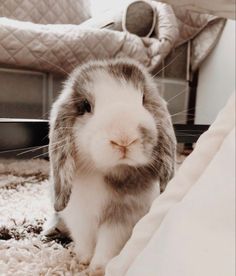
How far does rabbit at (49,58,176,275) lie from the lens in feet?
2.59

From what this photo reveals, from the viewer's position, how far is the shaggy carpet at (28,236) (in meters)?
0.83

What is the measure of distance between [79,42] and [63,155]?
127 cm

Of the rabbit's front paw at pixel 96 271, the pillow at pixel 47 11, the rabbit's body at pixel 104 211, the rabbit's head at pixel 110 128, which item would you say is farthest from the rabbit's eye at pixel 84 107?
the pillow at pixel 47 11

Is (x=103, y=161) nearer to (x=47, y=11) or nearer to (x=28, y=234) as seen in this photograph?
(x=28, y=234)

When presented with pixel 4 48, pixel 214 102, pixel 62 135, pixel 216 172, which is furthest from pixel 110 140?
pixel 214 102

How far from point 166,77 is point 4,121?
121 centimetres

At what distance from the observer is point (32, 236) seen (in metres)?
1.03

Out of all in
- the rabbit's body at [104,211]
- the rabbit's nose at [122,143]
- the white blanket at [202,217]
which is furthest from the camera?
the rabbit's body at [104,211]

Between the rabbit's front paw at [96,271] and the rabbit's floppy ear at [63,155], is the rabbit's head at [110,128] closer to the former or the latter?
the rabbit's floppy ear at [63,155]

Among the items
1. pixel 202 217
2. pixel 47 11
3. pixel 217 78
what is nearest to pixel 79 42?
pixel 47 11

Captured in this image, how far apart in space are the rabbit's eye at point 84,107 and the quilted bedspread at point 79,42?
1002 millimetres

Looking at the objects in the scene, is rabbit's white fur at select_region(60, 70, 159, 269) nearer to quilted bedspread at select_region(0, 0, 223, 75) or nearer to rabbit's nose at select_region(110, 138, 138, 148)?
rabbit's nose at select_region(110, 138, 138, 148)

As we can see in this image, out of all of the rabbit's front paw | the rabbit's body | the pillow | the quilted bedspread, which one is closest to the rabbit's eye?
the rabbit's body

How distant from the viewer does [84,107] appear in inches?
33.9
